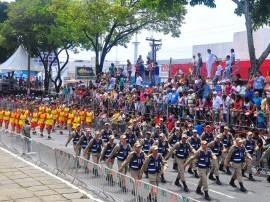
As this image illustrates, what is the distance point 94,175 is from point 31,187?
7.32ft

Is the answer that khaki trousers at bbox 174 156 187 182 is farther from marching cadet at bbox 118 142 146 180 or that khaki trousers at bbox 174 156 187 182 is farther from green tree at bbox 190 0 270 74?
green tree at bbox 190 0 270 74

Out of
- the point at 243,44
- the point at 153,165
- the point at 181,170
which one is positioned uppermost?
the point at 243,44

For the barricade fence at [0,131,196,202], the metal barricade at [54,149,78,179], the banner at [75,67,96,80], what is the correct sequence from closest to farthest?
the barricade fence at [0,131,196,202], the metal barricade at [54,149,78,179], the banner at [75,67,96,80]

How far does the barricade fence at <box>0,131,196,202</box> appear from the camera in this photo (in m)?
9.37

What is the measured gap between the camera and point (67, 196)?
12.1 metres

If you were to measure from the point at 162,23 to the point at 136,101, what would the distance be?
1500cm

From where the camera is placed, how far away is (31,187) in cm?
1312

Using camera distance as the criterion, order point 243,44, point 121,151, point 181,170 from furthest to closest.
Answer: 1. point 243,44
2. point 181,170
3. point 121,151

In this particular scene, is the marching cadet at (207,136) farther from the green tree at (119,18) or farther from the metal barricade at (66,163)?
the green tree at (119,18)

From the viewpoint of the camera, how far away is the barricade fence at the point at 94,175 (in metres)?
9.37

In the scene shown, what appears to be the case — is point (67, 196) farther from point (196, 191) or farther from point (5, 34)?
point (5, 34)

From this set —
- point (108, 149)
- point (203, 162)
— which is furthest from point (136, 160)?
point (108, 149)

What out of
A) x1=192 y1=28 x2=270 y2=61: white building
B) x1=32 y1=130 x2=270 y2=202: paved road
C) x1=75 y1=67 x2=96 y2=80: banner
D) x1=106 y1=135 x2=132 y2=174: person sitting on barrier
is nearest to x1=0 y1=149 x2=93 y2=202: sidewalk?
x1=106 y1=135 x2=132 y2=174: person sitting on barrier

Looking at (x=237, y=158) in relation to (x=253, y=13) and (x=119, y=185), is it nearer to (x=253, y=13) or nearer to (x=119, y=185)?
(x=119, y=185)
